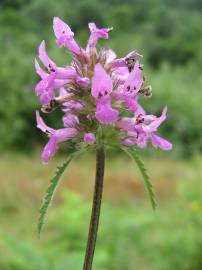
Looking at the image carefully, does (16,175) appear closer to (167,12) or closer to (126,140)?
(126,140)

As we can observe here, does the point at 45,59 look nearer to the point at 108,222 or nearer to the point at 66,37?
the point at 66,37

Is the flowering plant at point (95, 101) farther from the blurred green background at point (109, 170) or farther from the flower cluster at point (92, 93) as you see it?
the blurred green background at point (109, 170)

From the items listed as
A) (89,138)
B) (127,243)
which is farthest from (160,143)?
(127,243)

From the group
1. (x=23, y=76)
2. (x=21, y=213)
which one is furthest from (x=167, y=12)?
(x=21, y=213)

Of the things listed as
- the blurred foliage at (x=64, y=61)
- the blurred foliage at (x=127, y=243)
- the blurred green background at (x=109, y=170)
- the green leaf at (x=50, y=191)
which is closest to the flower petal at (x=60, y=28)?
the green leaf at (x=50, y=191)

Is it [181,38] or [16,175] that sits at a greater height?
[181,38]

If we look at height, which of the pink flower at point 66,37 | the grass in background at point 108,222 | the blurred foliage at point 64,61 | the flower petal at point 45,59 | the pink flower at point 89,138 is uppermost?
the blurred foliage at point 64,61

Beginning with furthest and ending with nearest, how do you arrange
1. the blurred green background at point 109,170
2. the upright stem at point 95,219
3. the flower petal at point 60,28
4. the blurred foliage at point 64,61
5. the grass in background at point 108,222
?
the blurred foliage at point 64,61, the blurred green background at point 109,170, the grass in background at point 108,222, the flower petal at point 60,28, the upright stem at point 95,219
